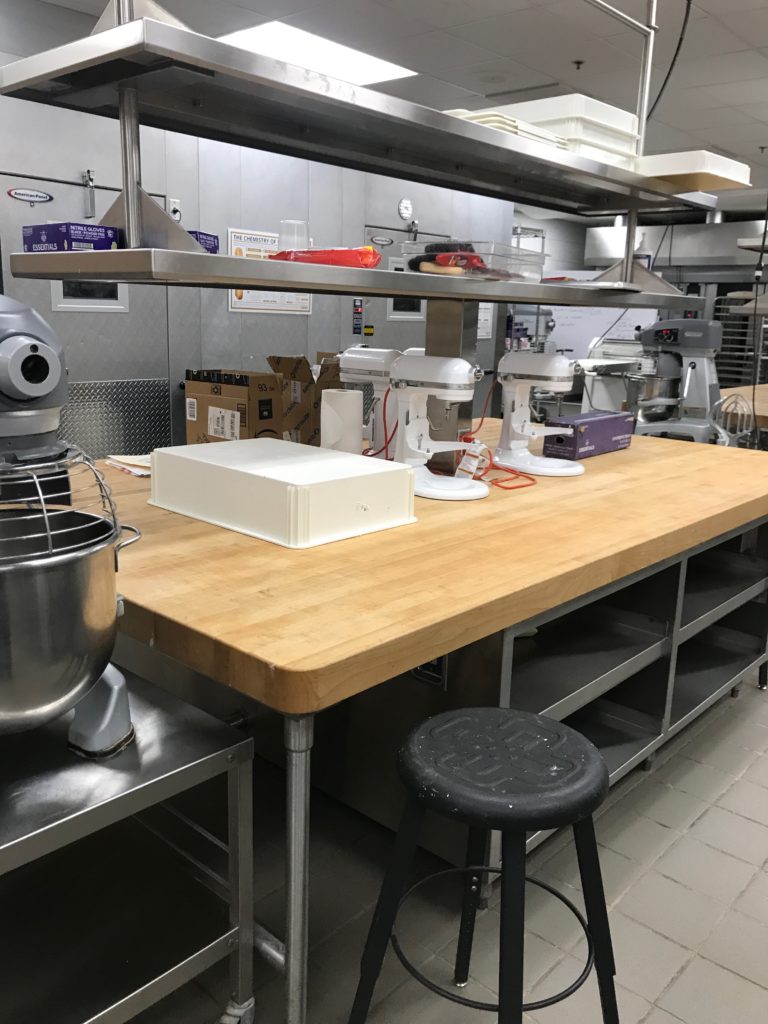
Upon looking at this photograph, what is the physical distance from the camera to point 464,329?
2.63 m

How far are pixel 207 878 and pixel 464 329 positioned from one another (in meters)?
1.78

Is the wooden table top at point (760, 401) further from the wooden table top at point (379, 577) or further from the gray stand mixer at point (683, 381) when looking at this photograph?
the wooden table top at point (379, 577)

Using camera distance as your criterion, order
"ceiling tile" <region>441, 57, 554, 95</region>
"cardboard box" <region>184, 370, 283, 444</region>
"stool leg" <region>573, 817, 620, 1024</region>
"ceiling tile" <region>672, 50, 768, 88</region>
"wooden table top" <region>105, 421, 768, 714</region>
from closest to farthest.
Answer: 1. "wooden table top" <region>105, 421, 768, 714</region>
2. "stool leg" <region>573, 817, 620, 1024</region>
3. "cardboard box" <region>184, 370, 283, 444</region>
4. "ceiling tile" <region>672, 50, 768, 88</region>
5. "ceiling tile" <region>441, 57, 554, 95</region>

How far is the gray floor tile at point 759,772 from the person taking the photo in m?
2.54

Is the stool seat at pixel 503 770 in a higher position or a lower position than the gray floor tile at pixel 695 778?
higher

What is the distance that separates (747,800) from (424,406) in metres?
1.51

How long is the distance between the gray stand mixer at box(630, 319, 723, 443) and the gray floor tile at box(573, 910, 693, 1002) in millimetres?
3652

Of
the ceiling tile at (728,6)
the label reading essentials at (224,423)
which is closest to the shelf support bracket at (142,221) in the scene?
the label reading essentials at (224,423)

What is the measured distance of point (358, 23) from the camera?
16.5 ft

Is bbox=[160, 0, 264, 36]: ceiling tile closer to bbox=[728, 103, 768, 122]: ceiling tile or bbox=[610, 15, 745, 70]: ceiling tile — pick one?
bbox=[610, 15, 745, 70]: ceiling tile

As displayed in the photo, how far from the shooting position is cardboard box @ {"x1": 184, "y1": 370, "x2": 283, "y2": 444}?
2768 millimetres

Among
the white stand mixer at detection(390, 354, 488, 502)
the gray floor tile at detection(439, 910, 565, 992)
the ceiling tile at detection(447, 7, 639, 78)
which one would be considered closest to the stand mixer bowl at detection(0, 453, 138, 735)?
the gray floor tile at detection(439, 910, 565, 992)

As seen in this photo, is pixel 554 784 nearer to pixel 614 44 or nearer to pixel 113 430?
pixel 113 430

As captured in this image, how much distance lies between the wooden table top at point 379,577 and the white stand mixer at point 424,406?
2.8 inches
